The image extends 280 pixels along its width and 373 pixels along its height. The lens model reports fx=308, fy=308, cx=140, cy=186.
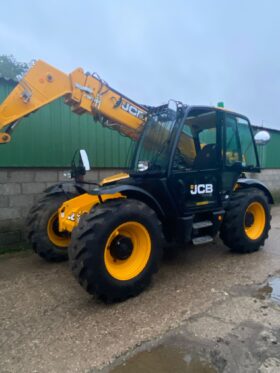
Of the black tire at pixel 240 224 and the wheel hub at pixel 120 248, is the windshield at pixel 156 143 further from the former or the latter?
the black tire at pixel 240 224

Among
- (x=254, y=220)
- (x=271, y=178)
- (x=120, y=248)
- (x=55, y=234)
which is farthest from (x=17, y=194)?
(x=271, y=178)

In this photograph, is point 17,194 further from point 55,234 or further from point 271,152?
point 271,152

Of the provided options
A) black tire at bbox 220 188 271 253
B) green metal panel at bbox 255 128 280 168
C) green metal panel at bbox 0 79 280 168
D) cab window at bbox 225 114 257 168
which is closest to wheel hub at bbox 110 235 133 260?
black tire at bbox 220 188 271 253

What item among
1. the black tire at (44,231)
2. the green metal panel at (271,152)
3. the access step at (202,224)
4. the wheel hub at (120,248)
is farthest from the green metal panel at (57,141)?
the green metal panel at (271,152)

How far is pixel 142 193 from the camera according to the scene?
3822 millimetres

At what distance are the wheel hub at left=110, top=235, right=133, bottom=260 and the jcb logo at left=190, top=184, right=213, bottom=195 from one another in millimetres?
1265

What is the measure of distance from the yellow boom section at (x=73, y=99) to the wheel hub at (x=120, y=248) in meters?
1.83

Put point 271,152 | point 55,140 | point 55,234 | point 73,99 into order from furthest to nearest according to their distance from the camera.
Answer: point 271,152
point 55,140
point 55,234
point 73,99

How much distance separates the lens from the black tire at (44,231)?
14.7 feet

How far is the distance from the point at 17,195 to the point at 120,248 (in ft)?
9.84

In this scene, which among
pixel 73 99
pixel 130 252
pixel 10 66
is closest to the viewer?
pixel 130 252

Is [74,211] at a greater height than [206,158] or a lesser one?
lesser

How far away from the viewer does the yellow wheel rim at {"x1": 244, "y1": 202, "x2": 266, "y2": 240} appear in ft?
16.9

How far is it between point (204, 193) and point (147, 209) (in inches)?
46.5
